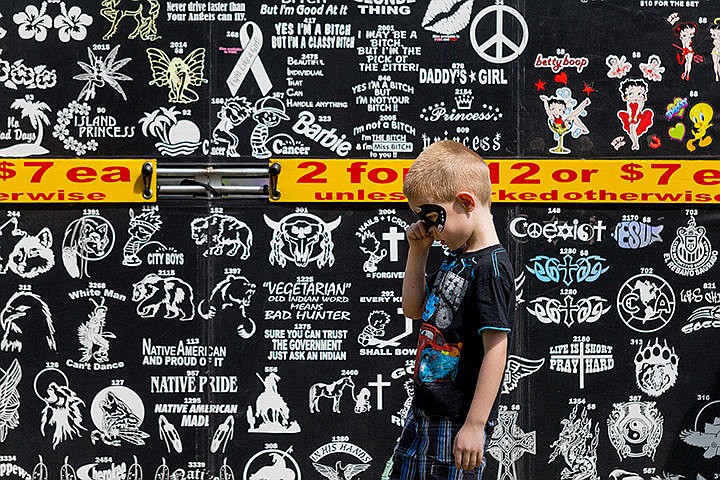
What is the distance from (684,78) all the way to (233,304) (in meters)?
2.39

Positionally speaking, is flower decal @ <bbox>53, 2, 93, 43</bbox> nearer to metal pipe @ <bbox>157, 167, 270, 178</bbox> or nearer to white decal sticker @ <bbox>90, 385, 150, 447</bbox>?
metal pipe @ <bbox>157, 167, 270, 178</bbox>

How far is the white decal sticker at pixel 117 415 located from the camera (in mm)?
5008

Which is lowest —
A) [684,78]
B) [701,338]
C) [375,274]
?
[701,338]

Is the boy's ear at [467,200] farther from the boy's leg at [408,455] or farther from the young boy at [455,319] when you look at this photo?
the boy's leg at [408,455]

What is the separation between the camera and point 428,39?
16.4 feet

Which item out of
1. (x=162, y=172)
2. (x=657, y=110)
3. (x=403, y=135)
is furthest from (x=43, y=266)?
(x=657, y=110)

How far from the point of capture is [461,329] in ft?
10.9

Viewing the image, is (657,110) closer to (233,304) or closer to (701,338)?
(701,338)

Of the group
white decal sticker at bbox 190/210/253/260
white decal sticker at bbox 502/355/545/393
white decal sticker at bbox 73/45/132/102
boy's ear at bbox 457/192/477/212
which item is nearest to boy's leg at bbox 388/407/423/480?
boy's ear at bbox 457/192/477/212

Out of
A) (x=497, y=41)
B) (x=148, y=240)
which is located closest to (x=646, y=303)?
(x=497, y=41)

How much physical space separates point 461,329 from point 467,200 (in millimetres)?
409

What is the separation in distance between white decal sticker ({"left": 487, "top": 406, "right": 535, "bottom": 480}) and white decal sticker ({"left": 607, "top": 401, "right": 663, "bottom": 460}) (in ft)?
1.33

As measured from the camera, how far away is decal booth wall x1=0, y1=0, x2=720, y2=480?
4.96 m

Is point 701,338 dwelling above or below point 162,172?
below
